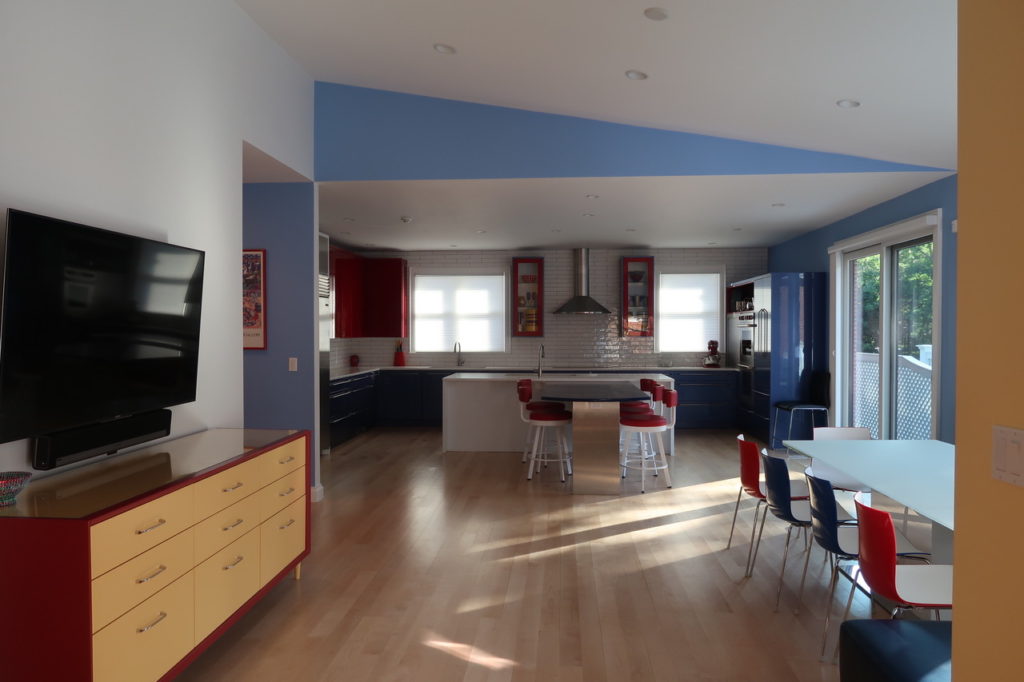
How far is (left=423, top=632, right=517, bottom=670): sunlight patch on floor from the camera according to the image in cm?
273

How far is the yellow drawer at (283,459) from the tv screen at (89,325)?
536 mm

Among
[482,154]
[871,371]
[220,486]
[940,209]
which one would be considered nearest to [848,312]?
[871,371]

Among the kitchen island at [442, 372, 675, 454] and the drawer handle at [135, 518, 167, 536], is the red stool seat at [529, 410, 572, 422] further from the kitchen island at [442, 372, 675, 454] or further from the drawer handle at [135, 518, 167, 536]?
the drawer handle at [135, 518, 167, 536]

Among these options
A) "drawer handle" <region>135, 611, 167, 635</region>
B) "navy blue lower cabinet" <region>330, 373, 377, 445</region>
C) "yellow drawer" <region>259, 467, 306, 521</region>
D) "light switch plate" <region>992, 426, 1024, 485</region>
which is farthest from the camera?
"navy blue lower cabinet" <region>330, 373, 377, 445</region>

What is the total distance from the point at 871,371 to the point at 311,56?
5.78 metres

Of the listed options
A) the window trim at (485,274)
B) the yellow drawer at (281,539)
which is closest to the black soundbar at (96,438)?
the yellow drawer at (281,539)

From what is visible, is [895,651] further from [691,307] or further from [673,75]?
[691,307]

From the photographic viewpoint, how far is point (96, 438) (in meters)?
2.65

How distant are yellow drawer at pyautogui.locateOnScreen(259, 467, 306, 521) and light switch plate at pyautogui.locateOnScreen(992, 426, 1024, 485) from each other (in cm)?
285

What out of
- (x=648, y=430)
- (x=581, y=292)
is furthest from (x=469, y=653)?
(x=581, y=292)

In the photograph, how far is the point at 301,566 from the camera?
152 inches

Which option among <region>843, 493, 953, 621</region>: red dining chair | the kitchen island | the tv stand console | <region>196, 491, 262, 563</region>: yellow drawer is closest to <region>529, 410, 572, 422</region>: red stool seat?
the kitchen island

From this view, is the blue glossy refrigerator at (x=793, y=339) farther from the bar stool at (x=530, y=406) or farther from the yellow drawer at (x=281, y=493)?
the yellow drawer at (x=281, y=493)

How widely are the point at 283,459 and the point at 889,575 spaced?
2.74m
